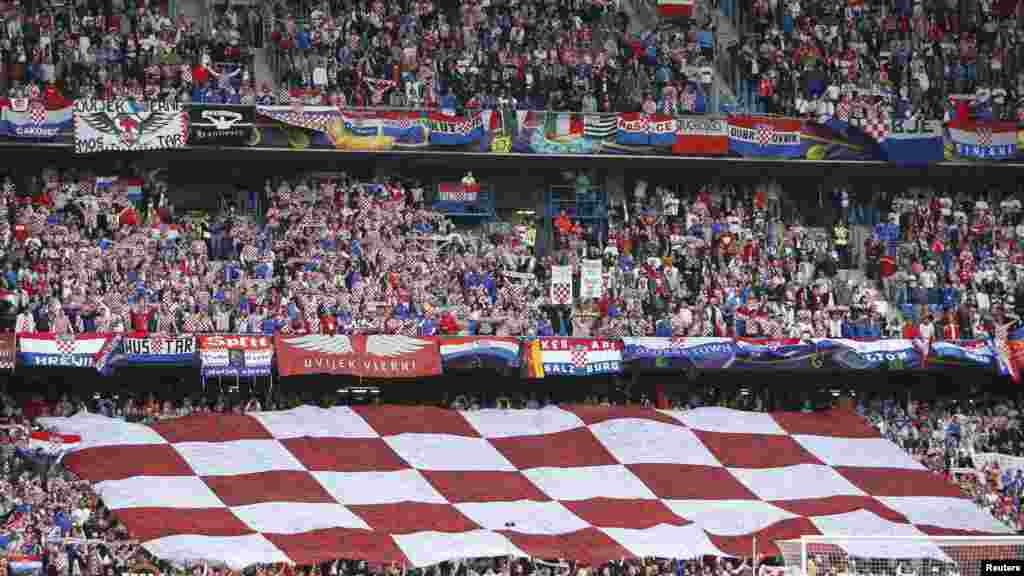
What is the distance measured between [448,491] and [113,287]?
7.32 meters

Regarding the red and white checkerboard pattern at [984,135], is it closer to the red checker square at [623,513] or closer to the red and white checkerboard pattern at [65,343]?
the red checker square at [623,513]

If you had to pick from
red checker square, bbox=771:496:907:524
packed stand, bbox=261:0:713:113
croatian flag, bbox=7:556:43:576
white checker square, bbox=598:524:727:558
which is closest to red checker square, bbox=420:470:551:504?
white checker square, bbox=598:524:727:558

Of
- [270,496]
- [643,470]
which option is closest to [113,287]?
[270,496]

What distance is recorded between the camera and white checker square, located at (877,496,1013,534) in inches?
1554

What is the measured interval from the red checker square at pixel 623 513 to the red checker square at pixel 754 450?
8.00 feet

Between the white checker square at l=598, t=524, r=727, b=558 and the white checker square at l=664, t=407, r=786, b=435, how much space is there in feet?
13.0

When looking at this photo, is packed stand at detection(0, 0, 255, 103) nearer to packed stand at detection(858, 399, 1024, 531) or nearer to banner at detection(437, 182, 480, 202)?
banner at detection(437, 182, 480, 202)

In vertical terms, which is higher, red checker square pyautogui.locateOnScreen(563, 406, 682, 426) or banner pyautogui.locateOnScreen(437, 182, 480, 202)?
banner pyautogui.locateOnScreen(437, 182, 480, 202)

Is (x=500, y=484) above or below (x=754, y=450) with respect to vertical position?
above

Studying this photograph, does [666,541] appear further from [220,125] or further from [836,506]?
[220,125]

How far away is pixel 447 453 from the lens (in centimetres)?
3950

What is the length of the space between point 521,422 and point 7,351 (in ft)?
32.2

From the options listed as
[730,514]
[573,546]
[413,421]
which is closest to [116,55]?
[413,421]

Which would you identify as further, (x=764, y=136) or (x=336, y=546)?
(x=764, y=136)
